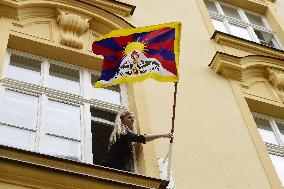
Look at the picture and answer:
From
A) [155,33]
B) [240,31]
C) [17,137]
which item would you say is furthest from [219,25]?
[17,137]

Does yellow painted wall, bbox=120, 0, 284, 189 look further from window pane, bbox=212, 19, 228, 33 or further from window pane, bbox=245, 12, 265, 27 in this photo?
window pane, bbox=245, 12, 265, 27

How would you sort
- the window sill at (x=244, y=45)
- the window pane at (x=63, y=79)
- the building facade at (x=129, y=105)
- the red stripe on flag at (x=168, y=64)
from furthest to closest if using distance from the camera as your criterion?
the window sill at (x=244, y=45), the window pane at (x=63, y=79), the red stripe on flag at (x=168, y=64), the building facade at (x=129, y=105)

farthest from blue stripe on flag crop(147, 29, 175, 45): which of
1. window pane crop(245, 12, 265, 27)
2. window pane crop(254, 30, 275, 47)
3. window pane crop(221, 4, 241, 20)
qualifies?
window pane crop(245, 12, 265, 27)

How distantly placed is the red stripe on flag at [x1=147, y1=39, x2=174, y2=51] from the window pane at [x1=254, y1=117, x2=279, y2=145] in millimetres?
2157

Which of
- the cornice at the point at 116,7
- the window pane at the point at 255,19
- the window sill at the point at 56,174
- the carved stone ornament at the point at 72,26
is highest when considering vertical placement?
the window pane at the point at 255,19

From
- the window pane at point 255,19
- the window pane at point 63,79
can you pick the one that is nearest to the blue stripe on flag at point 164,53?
the window pane at point 63,79

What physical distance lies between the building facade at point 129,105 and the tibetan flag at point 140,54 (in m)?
0.59

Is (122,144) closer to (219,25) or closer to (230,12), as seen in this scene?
(219,25)

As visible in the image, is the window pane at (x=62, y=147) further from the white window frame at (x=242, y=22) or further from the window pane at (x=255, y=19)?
the window pane at (x=255, y=19)

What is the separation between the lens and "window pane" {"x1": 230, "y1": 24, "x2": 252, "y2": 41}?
1047 centimetres

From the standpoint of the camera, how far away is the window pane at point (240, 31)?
10.5 metres

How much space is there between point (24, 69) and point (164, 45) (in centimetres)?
187

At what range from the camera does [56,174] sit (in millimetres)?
5137

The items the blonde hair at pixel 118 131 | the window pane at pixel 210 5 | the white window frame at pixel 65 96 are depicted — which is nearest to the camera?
the blonde hair at pixel 118 131
